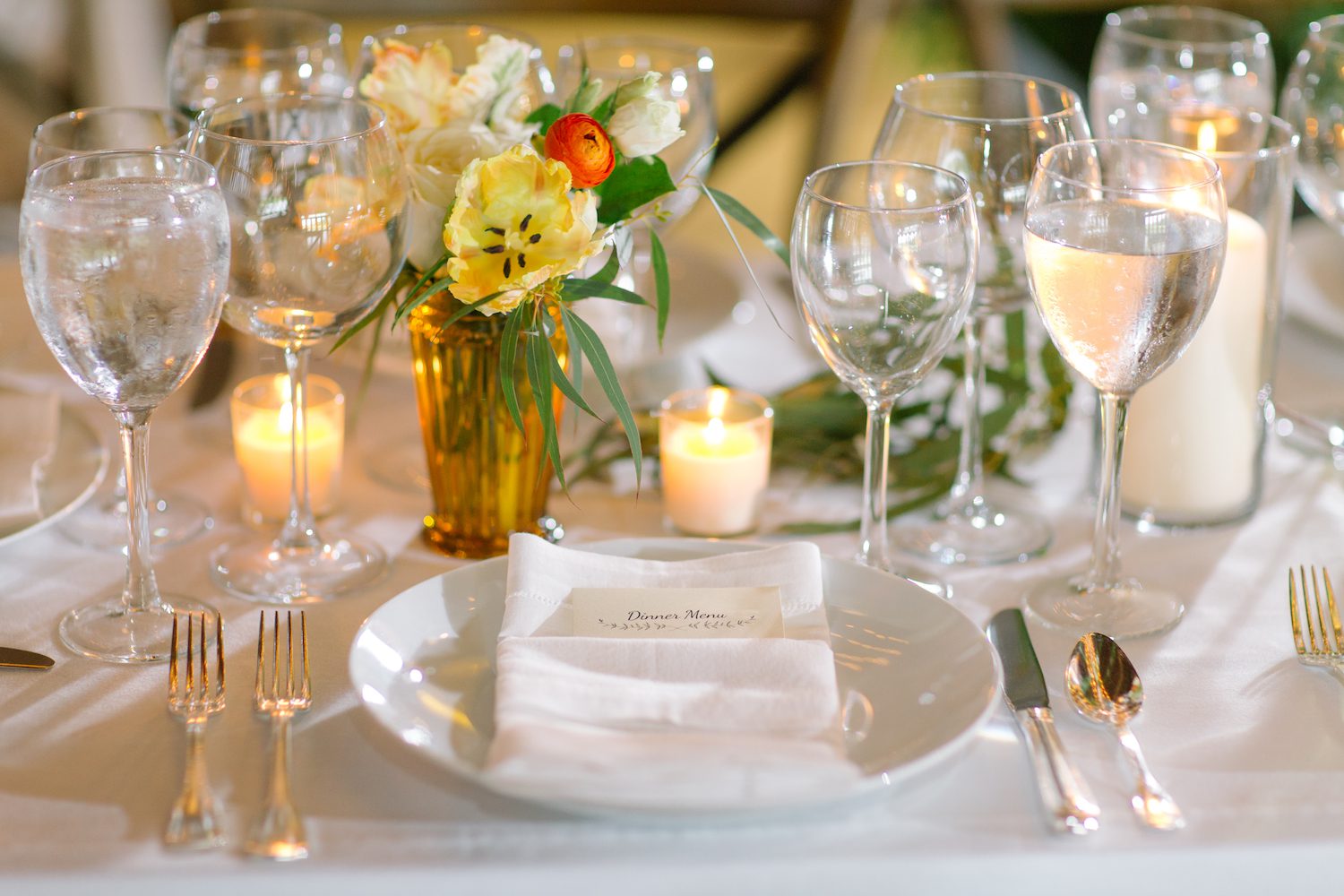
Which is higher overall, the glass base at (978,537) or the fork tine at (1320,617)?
the fork tine at (1320,617)

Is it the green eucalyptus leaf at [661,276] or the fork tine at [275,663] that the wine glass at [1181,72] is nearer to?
the green eucalyptus leaf at [661,276]

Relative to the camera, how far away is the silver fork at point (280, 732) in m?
0.69

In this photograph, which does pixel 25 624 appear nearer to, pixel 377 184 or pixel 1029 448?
pixel 377 184

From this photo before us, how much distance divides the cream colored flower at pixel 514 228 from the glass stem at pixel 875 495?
235 mm

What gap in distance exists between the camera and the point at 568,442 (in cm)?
123

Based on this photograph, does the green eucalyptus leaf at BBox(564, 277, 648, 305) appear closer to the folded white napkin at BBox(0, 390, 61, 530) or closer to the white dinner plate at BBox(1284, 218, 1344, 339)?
the folded white napkin at BBox(0, 390, 61, 530)

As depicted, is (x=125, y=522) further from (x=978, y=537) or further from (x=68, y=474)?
(x=978, y=537)

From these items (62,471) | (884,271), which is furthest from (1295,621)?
(62,471)

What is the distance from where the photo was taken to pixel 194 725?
2.55 ft

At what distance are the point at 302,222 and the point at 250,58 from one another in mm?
538

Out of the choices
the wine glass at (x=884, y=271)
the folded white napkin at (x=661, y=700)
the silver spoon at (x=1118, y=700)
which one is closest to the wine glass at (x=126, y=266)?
the folded white napkin at (x=661, y=700)

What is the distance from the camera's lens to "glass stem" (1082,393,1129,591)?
0.96 meters

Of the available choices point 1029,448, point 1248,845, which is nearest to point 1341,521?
point 1029,448

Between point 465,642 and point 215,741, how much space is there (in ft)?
0.51
